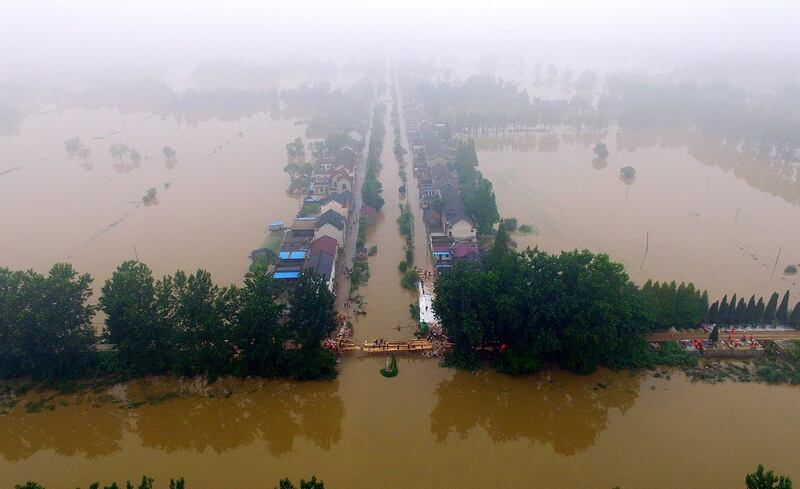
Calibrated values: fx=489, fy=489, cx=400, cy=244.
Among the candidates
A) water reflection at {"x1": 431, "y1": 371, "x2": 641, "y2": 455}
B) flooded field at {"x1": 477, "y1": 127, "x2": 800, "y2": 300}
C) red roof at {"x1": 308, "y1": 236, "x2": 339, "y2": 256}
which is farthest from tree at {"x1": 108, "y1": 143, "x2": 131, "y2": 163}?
water reflection at {"x1": 431, "y1": 371, "x2": 641, "y2": 455}

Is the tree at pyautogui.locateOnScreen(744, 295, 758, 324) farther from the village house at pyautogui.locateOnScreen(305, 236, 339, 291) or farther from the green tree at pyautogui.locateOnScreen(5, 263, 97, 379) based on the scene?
the green tree at pyautogui.locateOnScreen(5, 263, 97, 379)

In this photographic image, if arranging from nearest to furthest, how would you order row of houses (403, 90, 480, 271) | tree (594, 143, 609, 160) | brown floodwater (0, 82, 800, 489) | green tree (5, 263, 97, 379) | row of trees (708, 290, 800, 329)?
brown floodwater (0, 82, 800, 489) → green tree (5, 263, 97, 379) → row of trees (708, 290, 800, 329) → row of houses (403, 90, 480, 271) → tree (594, 143, 609, 160)

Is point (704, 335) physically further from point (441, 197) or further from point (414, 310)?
point (441, 197)

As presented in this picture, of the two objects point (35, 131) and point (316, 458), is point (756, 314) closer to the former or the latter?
point (316, 458)

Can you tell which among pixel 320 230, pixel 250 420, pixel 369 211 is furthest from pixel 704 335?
pixel 369 211

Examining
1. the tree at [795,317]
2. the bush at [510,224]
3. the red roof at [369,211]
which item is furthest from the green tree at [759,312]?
the red roof at [369,211]

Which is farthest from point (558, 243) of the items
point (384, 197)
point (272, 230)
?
point (272, 230)
